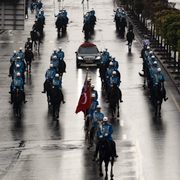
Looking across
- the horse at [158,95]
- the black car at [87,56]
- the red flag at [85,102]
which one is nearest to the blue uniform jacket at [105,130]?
the red flag at [85,102]

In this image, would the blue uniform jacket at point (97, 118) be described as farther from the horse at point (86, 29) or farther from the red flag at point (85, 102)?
the horse at point (86, 29)

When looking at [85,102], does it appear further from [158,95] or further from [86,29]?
[86,29]

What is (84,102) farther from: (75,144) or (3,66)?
(3,66)

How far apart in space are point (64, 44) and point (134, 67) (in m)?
12.6

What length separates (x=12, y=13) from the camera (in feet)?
104

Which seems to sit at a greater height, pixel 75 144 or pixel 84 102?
A: pixel 84 102

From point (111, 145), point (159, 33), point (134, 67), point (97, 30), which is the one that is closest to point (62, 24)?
point (97, 30)

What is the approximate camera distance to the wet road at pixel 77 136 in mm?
19703

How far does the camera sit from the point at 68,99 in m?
31.0

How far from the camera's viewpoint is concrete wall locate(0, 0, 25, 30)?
102 ft

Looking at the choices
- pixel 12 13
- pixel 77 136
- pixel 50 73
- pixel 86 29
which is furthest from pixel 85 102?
pixel 86 29

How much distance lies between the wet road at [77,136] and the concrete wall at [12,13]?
12.5ft

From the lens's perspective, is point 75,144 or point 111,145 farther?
point 75,144

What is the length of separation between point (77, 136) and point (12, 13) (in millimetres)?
10318
